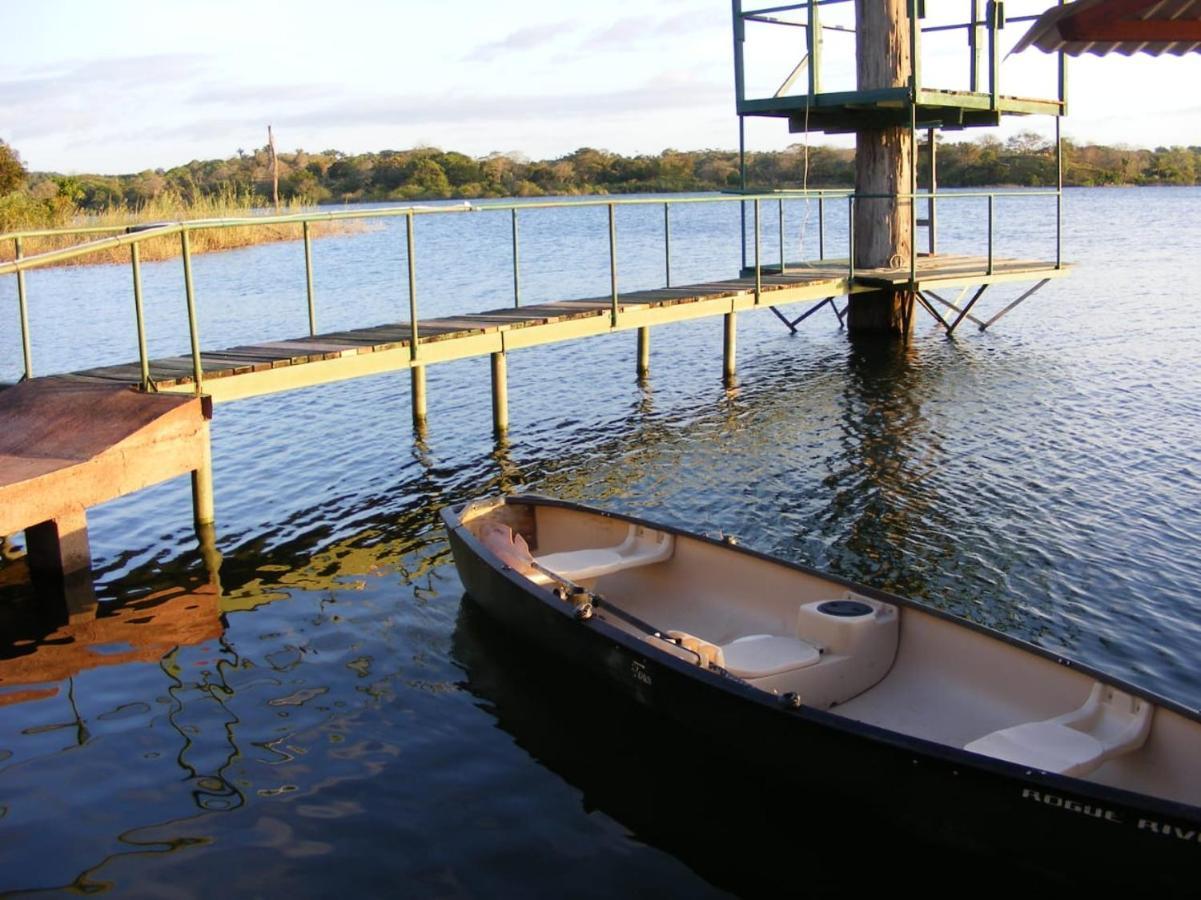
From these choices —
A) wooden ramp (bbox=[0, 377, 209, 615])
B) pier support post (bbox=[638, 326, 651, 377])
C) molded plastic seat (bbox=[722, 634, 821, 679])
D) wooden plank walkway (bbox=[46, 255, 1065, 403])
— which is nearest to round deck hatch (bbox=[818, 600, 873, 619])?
molded plastic seat (bbox=[722, 634, 821, 679])

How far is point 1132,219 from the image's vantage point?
52.4 meters

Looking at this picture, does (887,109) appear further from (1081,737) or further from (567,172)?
(567,172)

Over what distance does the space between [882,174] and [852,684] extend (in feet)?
45.2

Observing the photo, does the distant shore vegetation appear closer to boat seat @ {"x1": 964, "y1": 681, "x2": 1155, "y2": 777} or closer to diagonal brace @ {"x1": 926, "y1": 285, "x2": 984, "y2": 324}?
diagonal brace @ {"x1": 926, "y1": 285, "x2": 984, "y2": 324}

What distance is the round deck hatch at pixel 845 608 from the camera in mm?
6812

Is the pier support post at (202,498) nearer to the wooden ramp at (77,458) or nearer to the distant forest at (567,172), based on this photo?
the wooden ramp at (77,458)

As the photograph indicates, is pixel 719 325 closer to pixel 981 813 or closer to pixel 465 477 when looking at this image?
pixel 465 477

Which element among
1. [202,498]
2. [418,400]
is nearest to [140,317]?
[202,498]

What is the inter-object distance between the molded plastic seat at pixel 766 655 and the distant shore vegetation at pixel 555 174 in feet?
126

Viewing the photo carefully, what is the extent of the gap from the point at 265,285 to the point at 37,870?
1105 inches

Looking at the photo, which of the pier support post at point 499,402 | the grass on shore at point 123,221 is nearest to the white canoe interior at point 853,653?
the pier support post at point 499,402

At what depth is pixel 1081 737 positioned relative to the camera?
5.52 m

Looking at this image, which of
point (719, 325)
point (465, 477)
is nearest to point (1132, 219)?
point (719, 325)

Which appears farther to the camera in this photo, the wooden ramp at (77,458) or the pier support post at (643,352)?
the pier support post at (643,352)
